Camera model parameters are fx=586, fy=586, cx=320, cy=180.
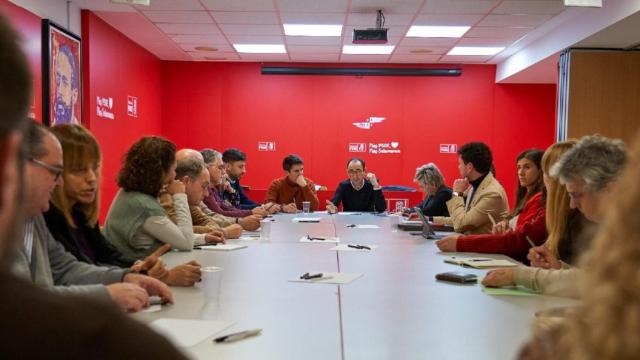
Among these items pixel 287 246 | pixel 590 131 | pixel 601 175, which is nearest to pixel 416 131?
pixel 590 131

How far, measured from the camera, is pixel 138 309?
1.94m

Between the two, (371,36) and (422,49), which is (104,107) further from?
(422,49)

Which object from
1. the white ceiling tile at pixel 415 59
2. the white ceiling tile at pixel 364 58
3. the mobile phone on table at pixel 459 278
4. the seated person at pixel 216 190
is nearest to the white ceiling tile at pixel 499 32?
the white ceiling tile at pixel 415 59

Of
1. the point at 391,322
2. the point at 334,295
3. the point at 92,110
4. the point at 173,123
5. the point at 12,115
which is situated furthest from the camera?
the point at 173,123

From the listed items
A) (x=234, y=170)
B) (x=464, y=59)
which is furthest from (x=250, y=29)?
(x=464, y=59)

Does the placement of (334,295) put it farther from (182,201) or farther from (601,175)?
(182,201)

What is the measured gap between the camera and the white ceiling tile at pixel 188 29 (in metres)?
7.52

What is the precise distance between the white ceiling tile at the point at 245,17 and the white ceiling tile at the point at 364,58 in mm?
2436

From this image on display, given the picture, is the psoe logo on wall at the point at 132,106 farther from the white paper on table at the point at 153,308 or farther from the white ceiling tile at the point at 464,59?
the white paper on table at the point at 153,308

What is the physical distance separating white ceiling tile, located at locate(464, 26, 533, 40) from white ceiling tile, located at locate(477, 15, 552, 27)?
0.22m

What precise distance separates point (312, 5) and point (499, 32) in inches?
107

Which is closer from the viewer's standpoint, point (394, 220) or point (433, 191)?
point (394, 220)

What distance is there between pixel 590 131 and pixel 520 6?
6.77 feet

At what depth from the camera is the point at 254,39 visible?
27.3 feet
